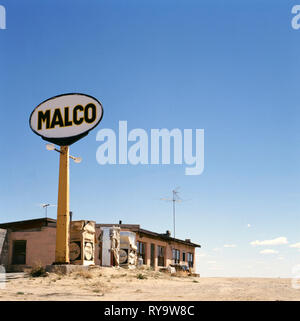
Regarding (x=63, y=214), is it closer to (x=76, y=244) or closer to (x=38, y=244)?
(x=76, y=244)

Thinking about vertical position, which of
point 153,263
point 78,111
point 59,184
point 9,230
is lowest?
point 153,263

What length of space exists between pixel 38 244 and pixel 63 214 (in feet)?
34.3

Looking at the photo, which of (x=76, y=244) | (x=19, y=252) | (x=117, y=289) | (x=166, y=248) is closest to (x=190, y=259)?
(x=166, y=248)

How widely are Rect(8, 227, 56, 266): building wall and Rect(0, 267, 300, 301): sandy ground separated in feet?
32.7

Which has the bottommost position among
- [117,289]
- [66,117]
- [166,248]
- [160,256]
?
[160,256]

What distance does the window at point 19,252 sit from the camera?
1218 inches

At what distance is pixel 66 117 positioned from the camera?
2328 cm

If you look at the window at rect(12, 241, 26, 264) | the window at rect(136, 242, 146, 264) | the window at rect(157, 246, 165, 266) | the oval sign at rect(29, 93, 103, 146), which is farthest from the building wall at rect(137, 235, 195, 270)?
the oval sign at rect(29, 93, 103, 146)

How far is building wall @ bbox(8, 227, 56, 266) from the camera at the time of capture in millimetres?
30406
